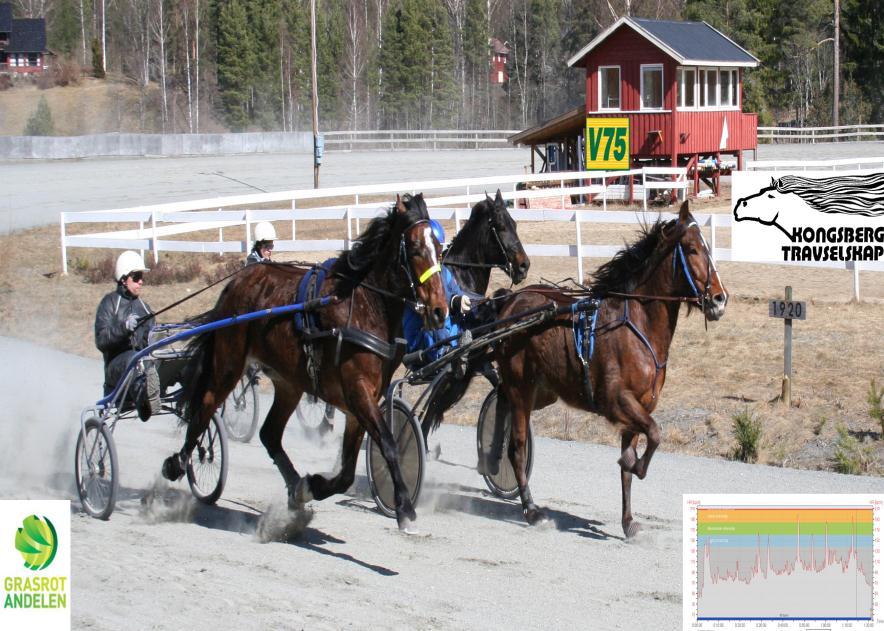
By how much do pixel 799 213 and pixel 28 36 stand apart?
77.7 metres

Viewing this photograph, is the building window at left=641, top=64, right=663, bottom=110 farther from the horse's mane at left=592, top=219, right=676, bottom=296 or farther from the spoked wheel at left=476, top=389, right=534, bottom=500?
the horse's mane at left=592, top=219, right=676, bottom=296

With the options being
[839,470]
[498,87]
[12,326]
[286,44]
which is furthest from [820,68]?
[839,470]

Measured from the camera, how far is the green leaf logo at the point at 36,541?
5965 mm

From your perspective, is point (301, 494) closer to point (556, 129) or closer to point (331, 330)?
point (331, 330)

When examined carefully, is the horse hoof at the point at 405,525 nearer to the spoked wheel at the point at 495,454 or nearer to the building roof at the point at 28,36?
the spoked wheel at the point at 495,454

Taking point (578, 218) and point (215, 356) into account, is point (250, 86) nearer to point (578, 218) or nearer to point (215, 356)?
point (578, 218)

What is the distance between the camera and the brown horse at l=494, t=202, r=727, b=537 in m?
7.17

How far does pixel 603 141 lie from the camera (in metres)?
31.7

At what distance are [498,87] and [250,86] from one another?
52.5 ft

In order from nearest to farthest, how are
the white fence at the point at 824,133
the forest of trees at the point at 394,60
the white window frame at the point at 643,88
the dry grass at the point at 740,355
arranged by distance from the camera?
the dry grass at the point at 740,355, the white window frame at the point at 643,88, the white fence at the point at 824,133, the forest of trees at the point at 394,60

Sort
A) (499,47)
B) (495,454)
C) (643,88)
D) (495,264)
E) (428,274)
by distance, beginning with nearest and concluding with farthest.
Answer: (428,274), (495,454), (495,264), (643,88), (499,47)

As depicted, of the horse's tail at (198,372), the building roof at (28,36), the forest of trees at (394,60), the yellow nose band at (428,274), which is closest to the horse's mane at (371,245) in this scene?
the yellow nose band at (428,274)

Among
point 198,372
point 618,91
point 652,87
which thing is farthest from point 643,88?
point 198,372

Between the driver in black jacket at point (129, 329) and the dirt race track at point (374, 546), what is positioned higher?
the driver in black jacket at point (129, 329)
